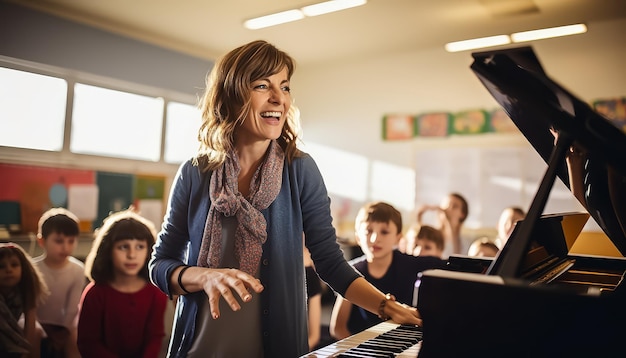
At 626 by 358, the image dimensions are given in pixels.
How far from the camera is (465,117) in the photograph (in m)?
5.49

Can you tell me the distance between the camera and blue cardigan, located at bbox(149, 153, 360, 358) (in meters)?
1.43

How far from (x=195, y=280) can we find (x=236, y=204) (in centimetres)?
26

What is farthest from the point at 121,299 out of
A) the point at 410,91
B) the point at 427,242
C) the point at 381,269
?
the point at 410,91

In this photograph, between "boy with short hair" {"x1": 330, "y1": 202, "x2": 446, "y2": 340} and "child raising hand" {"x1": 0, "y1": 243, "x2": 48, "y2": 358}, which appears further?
"child raising hand" {"x1": 0, "y1": 243, "x2": 48, "y2": 358}

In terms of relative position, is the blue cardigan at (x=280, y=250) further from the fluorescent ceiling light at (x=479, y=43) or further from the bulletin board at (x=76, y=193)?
the fluorescent ceiling light at (x=479, y=43)

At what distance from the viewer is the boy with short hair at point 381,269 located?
2.80 m

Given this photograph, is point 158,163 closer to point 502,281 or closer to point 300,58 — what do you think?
point 300,58

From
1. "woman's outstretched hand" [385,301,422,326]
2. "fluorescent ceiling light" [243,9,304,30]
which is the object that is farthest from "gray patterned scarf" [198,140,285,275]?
"fluorescent ceiling light" [243,9,304,30]

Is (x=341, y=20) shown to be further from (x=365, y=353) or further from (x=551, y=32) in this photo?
(x=365, y=353)

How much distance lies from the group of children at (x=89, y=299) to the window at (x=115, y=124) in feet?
5.84

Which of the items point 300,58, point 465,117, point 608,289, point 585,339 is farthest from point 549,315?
point 300,58

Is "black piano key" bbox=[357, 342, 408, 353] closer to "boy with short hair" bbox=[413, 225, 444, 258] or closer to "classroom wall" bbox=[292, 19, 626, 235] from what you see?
"boy with short hair" bbox=[413, 225, 444, 258]

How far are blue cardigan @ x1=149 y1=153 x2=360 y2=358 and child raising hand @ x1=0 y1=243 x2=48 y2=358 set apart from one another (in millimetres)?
1926

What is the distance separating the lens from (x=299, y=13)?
463 centimetres
